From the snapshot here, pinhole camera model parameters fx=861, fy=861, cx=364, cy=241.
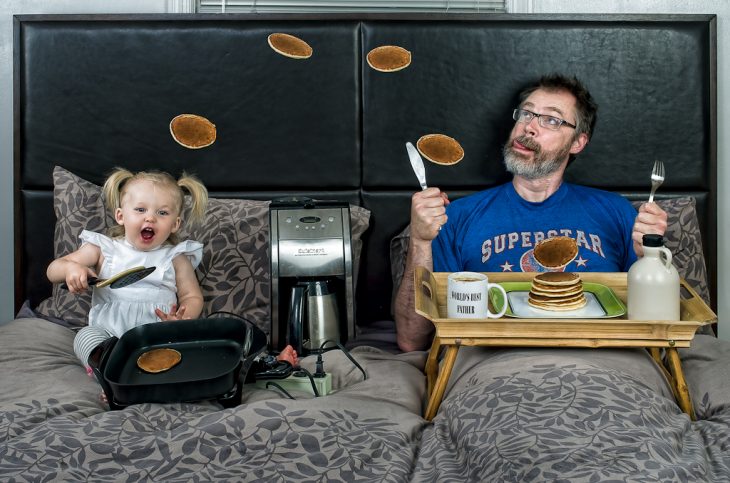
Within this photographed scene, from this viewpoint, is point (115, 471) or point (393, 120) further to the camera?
point (393, 120)

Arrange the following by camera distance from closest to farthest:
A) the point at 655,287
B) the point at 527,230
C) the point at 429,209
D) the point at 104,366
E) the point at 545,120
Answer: the point at 655,287 < the point at 104,366 < the point at 429,209 < the point at 527,230 < the point at 545,120

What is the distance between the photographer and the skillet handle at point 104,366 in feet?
5.98

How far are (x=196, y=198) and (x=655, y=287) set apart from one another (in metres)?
1.32

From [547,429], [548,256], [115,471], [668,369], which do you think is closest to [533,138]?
[548,256]

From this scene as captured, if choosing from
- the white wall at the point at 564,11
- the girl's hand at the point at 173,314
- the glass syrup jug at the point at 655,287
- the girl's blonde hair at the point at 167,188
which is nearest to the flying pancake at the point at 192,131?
the girl's blonde hair at the point at 167,188

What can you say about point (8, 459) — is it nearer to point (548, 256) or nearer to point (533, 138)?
point (548, 256)

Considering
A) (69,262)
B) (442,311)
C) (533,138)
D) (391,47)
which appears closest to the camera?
(442,311)

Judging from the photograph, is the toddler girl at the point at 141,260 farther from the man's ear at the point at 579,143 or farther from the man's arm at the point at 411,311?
the man's ear at the point at 579,143

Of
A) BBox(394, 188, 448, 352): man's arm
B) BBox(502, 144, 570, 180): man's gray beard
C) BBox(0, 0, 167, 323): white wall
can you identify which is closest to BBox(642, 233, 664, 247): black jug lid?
BBox(394, 188, 448, 352): man's arm

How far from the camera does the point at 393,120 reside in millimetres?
2707

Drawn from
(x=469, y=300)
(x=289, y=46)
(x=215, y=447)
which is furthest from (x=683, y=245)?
(x=215, y=447)

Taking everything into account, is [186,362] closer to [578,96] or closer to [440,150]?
[440,150]

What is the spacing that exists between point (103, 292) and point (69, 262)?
0.13 meters

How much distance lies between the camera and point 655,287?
1.79 metres
